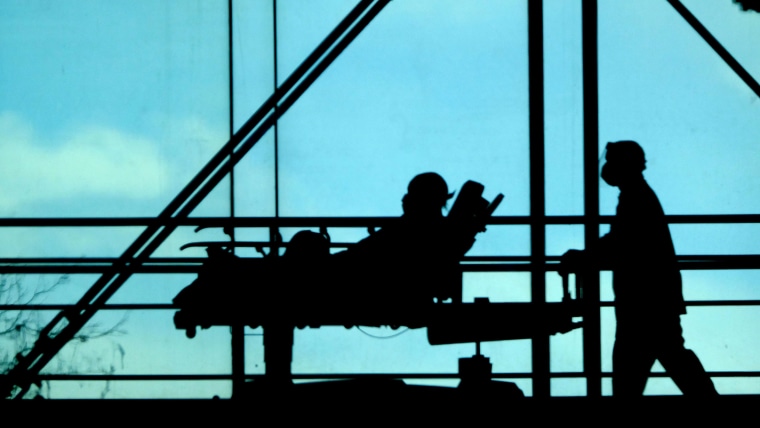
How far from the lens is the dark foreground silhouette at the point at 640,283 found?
2.93m

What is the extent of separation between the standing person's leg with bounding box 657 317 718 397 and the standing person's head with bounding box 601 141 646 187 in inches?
14.7

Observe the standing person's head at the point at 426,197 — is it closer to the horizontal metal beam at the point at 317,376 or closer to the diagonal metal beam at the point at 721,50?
the horizontal metal beam at the point at 317,376

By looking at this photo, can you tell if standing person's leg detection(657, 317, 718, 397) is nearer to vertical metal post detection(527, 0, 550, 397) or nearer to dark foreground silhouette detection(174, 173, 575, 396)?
dark foreground silhouette detection(174, 173, 575, 396)

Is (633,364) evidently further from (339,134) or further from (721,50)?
(339,134)

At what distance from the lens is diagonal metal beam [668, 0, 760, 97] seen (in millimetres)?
3793

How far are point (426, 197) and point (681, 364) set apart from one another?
0.79 m

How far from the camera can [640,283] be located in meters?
3.00

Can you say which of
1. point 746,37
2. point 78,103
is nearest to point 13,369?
point 78,103

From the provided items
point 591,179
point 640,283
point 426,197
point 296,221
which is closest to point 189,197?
point 296,221

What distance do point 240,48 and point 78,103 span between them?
0.74m

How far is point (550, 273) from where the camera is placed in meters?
3.56

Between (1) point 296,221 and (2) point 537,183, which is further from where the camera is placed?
(2) point 537,183

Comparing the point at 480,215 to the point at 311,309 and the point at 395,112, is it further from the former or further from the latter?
the point at 395,112

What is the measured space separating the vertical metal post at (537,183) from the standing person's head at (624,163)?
378 millimetres
